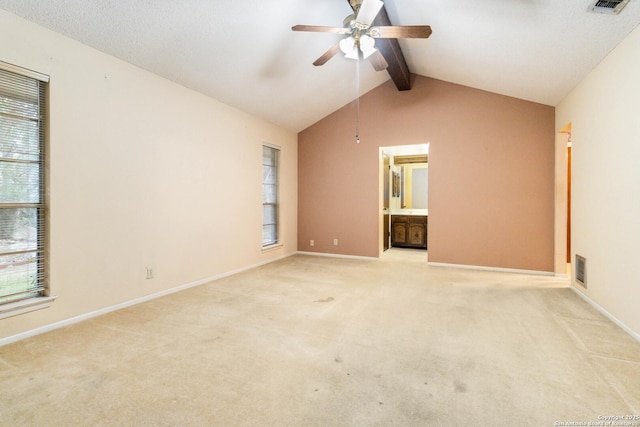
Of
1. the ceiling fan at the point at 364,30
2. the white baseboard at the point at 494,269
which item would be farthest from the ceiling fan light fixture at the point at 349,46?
the white baseboard at the point at 494,269

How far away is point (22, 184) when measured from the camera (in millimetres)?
2449

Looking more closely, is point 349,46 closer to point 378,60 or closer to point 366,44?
point 366,44

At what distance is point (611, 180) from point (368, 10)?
2753mm

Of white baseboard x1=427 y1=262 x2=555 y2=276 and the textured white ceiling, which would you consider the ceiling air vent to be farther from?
white baseboard x1=427 y1=262 x2=555 y2=276

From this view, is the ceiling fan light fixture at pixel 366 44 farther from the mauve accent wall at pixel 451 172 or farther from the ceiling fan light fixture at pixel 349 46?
the mauve accent wall at pixel 451 172

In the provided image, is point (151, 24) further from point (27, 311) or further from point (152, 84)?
point (27, 311)

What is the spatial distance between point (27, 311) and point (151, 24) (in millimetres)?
2705

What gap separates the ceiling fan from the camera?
8.02ft

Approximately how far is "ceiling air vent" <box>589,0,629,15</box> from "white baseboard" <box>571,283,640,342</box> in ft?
8.42

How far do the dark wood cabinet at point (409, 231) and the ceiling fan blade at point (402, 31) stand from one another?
459 centimetres

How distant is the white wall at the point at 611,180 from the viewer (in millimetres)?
2453

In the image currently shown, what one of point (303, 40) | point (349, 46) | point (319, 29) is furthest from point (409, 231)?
point (319, 29)

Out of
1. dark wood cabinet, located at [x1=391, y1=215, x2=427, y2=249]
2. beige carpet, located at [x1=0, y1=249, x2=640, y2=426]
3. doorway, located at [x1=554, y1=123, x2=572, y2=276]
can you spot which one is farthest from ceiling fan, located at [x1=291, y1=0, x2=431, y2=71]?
dark wood cabinet, located at [x1=391, y1=215, x2=427, y2=249]

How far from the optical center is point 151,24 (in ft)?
9.01
